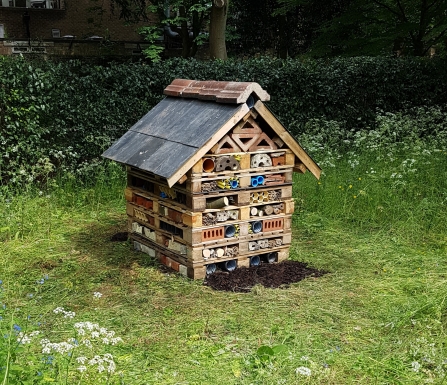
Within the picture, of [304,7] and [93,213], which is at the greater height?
[304,7]

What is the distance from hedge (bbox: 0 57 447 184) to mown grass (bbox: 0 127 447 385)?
0.76 meters

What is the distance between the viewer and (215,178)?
6.00 m

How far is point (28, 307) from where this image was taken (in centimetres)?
538

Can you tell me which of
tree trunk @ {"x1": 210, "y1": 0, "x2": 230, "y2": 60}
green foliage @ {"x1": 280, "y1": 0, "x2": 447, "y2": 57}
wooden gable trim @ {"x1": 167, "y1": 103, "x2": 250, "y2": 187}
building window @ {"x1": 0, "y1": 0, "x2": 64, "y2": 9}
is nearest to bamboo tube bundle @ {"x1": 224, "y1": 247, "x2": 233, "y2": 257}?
wooden gable trim @ {"x1": 167, "y1": 103, "x2": 250, "y2": 187}

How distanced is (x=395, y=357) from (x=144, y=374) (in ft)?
6.46

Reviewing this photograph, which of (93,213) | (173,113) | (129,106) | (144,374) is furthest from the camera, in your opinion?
(129,106)

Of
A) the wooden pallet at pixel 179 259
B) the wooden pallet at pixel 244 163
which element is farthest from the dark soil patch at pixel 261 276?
the wooden pallet at pixel 244 163

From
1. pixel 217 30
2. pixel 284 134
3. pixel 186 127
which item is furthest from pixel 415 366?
pixel 217 30

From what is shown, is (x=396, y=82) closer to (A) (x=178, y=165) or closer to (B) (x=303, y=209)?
(B) (x=303, y=209)

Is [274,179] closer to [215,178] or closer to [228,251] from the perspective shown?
[215,178]

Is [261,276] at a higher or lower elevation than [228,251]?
lower

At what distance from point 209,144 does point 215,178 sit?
410 millimetres

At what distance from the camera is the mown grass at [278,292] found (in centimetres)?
436

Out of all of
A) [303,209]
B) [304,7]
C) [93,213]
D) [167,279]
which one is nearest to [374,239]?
[303,209]
